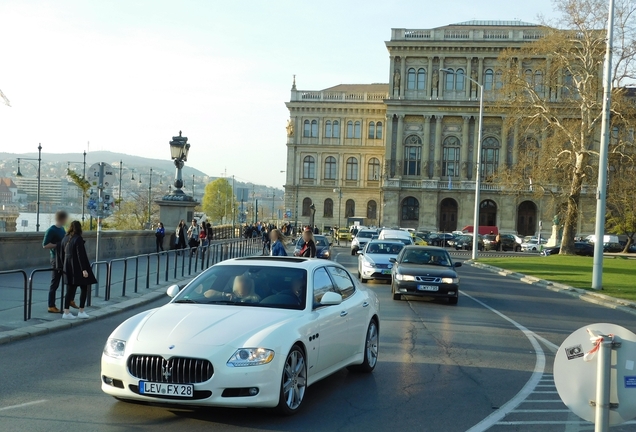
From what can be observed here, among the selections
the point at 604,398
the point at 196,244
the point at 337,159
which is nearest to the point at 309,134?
the point at 337,159

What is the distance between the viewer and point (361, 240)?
47281mm

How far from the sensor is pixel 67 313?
13719mm

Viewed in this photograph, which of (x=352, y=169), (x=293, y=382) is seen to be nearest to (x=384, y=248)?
(x=293, y=382)

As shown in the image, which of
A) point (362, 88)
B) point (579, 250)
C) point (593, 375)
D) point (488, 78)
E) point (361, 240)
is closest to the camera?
point (593, 375)

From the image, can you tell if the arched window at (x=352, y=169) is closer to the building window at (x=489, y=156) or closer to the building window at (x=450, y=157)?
the building window at (x=450, y=157)

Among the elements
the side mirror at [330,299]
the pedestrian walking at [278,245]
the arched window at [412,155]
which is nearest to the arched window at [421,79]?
the arched window at [412,155]

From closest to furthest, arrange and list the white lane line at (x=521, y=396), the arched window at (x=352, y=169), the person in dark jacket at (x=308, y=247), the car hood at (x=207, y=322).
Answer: the car hood at (x=207, y=322) → the white lane line at (x=521, y=396) → the person in dark jacket at (x=308, y=247) → the arched window at (x=352, y=169)

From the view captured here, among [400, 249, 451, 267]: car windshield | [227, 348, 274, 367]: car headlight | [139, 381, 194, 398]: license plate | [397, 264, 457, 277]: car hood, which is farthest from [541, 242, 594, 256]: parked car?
[139, 381, 194, 398]: license plate

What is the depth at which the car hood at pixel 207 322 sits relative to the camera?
23.1 feet

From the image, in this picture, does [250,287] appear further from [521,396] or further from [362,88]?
[362,88]

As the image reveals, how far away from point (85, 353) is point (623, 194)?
41237 mm

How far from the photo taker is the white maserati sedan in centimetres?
682

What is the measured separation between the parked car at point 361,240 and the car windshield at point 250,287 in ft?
121

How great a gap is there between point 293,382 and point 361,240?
39921 mm
